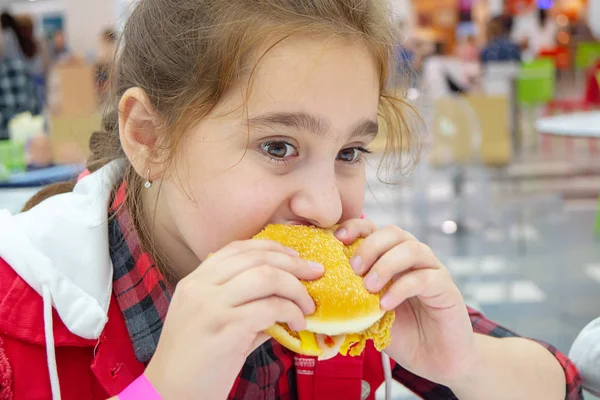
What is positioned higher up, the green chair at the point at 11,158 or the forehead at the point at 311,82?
the forehead at the point at 311,82

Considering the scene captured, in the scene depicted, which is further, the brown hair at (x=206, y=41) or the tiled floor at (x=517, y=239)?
the tiled floor at (x=517, y=239)

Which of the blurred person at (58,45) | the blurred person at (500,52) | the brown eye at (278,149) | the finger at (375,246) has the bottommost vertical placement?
the blurred person at (500,52)

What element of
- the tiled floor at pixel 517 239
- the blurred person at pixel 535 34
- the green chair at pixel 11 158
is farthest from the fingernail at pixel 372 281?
the blurred person at pixel 535 34

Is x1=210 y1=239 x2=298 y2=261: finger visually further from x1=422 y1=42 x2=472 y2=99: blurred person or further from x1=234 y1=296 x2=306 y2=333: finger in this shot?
x1=422 y1=42 x2=472 y2=99: blurred person

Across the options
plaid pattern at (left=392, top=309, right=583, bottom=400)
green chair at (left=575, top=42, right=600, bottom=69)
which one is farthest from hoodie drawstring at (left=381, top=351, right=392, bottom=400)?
green chair at (left=575, top=42, right=600, bottom=69)

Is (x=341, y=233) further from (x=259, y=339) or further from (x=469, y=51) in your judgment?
(x=469, y=51)

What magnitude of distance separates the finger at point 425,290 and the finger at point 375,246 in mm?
44

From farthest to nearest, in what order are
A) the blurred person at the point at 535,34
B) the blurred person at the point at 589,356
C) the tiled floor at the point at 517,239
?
the blurred person at the point at 535,34 < the tiled floor at the point at 517,239 < the blurred person at the point at 589,356

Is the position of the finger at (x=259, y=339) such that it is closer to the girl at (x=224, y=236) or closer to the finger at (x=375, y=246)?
the girl at (x=224, y=236)

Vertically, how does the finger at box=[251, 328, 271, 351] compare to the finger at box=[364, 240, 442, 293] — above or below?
below

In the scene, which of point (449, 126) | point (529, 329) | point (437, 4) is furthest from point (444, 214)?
point (437, 4)

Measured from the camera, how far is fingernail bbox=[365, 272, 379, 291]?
2.85 ft

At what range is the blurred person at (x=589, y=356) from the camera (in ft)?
3.63

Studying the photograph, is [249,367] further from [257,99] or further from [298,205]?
[257,99]
